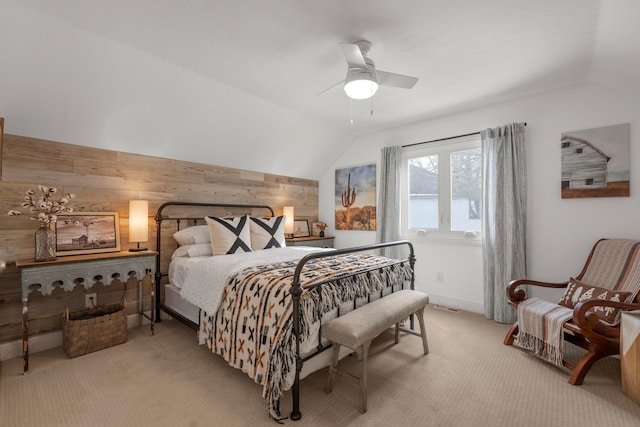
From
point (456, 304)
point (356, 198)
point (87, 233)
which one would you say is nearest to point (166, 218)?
point (87, 233)

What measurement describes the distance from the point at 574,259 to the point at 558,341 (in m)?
1.22

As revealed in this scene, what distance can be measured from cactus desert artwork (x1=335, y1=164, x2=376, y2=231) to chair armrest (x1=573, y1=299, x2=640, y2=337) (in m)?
2.79

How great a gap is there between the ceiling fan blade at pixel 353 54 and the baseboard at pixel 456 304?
125 inches

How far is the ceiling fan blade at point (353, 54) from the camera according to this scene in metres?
1.96

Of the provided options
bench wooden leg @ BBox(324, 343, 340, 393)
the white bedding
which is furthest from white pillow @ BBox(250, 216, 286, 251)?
bench wooden leg @ BBox(324, 343, 340, 393)

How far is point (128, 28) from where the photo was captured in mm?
2080

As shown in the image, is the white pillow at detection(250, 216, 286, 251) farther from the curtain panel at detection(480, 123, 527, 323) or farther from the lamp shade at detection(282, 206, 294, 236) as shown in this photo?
the curtain panel at detection(480, 123, 527, 323)

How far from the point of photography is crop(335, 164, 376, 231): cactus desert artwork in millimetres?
4672

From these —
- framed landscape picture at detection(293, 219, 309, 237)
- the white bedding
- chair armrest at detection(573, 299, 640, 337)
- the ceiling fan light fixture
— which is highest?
the ceiling fan light fixture

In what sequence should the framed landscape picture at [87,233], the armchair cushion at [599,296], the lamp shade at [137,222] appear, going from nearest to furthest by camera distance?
the armchair cushion at [599,296]
the framed landscape picture at [87,233]
the lamp shade at [137,222]

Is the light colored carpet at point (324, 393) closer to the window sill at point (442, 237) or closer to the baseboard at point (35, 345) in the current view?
the baseboard at point (35, 345)

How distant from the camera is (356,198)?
4.87 m

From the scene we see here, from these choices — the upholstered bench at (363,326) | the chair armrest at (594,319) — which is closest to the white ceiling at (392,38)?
the chair armrest at (594,319)

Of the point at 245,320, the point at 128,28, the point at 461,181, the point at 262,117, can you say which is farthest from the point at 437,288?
the point at 128,28
